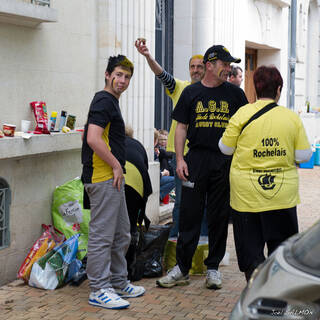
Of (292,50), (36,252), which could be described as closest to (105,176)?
(36,252)

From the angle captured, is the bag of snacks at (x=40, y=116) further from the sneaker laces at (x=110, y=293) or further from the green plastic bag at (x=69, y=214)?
the sneaker laces at (x=110, y=293)

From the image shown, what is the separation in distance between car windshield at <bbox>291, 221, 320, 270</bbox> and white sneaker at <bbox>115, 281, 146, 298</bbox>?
107 inches

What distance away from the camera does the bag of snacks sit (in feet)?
20.1

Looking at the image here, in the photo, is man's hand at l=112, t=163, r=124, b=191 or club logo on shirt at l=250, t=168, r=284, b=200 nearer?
club logo on shirt at l=250, t=168, r=284, b=200

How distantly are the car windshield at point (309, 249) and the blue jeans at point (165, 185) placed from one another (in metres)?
5.83

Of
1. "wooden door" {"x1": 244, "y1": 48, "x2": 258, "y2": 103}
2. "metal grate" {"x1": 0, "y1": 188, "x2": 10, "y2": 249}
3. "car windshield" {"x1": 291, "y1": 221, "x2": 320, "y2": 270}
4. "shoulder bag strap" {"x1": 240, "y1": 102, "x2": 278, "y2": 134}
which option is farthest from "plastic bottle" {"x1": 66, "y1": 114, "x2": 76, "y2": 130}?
"wooden door" {"x1": 244, "y1": 48, "x2": 258, "y2": 103}

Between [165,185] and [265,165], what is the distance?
4.23m

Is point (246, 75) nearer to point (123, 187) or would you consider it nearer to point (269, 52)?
point (269, 52)

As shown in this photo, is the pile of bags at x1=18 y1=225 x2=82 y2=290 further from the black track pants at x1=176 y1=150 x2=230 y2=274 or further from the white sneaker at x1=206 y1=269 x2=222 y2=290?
the white sneaker at x1=206 y1=269 x2=222 y2=290

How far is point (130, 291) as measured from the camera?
563 centimetres

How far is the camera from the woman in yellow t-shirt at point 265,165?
4.83 m

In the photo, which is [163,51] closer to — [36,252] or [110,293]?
[36,252]

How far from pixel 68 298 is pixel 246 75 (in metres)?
9.91

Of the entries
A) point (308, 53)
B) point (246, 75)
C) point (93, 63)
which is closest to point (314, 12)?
point (308, 53)
